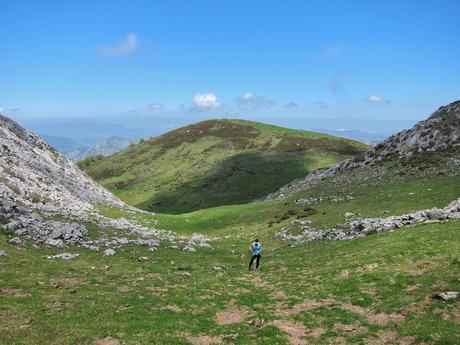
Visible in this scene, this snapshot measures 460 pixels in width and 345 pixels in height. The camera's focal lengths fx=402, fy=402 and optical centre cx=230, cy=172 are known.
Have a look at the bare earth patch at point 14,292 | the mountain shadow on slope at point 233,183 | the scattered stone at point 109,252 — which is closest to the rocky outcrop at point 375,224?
the scattered stone at point 109,252

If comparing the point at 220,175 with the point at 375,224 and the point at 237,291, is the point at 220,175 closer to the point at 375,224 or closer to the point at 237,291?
the point at 375,224

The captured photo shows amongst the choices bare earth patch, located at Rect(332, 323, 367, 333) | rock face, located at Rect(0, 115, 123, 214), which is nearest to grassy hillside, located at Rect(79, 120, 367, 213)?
rock face, located at Rect(0, 115, 123, 214)

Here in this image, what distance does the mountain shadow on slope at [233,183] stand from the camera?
141375 mm

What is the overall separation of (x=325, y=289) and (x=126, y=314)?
575 inches

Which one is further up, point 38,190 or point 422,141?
point 422,141

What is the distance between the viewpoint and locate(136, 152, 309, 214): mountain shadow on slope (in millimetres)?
141375

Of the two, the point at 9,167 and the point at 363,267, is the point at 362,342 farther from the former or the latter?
the point at 9,167

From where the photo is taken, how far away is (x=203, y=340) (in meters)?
22.4

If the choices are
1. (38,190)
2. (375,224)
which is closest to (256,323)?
(375,224)

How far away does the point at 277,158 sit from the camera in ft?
584

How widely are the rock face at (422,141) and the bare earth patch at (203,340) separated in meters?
62.2

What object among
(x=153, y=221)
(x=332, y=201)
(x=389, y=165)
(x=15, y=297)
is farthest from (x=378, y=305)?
(x=389, y=165)

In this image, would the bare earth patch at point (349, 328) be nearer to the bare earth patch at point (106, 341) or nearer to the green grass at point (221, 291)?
the green grass at point (221, 291)

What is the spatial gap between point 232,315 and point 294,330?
462cm
